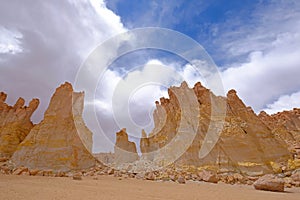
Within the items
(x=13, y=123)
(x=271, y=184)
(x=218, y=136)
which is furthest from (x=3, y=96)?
(x=271, y=184)

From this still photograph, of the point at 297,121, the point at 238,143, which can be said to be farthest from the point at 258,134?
the point at 297,121

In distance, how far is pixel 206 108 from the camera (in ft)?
91.2

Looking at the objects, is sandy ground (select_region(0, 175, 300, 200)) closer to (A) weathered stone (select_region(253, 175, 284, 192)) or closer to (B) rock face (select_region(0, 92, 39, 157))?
(A) weathered stone (select_region(253, 175, 284, 192))

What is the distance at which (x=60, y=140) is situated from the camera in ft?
92.3

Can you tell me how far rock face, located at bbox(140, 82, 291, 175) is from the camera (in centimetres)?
2328

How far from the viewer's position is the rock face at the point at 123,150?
163 feet

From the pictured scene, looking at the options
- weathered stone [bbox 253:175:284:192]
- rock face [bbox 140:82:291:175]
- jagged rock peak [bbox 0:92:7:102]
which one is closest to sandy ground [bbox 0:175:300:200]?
weathered stone [bbox 253:175:284:192]

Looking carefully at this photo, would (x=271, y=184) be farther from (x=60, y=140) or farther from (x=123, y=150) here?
(x=123, y=150)

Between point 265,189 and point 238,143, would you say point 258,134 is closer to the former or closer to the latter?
point 238,143

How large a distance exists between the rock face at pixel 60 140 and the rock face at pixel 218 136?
9.91 m

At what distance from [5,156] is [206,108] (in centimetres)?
2454

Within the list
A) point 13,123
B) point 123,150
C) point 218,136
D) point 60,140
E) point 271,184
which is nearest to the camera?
point 271,184

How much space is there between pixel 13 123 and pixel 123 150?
73.4 feet

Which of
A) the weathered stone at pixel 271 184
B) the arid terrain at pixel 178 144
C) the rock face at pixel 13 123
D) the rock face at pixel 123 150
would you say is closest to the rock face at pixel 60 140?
the arid terrain at pixel 178 144
